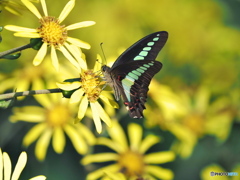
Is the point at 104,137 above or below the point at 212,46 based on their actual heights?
below

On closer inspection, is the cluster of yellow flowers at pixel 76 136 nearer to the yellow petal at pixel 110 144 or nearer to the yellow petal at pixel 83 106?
the yellow petal at pixel 110 144

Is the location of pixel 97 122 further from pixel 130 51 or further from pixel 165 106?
pixel 165 106

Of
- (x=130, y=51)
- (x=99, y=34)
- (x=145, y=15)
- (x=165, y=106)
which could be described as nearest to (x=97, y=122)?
(x=130, y=51)

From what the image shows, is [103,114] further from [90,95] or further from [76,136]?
→ [76,136]

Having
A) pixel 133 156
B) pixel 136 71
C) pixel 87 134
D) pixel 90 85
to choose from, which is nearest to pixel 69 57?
pixel 90 85

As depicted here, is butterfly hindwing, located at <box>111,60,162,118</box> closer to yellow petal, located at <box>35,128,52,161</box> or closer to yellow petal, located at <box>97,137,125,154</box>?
yellow petal, located at <box>97,137,125,154</box>

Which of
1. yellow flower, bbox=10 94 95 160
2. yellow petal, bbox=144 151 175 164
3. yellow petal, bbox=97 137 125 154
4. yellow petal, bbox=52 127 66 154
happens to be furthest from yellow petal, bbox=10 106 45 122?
yellow petal, bbox=144 151 175 164

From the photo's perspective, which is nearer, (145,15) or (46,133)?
(46,133)
